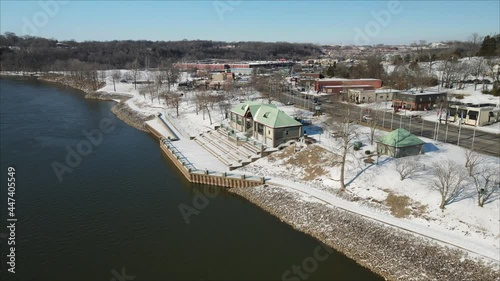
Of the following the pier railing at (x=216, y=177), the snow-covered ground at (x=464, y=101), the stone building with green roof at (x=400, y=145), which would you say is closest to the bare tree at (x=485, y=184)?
the stone building with green roof at (x=400, y=145)

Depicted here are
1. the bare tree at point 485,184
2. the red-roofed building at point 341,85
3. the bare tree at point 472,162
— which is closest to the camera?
the bare tree at point 485,184

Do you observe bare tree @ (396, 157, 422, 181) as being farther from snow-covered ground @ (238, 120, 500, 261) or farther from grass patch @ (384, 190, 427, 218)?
grass patch @ (384, 190, 427, 218)

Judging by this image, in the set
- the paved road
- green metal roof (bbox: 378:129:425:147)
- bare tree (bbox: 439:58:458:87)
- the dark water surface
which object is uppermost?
bare tree (bbox: 439:58:458:87)

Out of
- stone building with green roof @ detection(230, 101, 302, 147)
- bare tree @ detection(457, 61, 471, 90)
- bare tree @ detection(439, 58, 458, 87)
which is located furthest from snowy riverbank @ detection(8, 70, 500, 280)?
bare tree @ detection(457, 61, 471, 90)

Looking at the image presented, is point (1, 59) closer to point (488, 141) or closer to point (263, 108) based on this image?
point (263, 108)

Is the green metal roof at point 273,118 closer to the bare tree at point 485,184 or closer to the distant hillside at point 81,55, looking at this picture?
the bare tree at point 485,184

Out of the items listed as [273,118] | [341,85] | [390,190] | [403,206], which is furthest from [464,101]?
[403,206]
